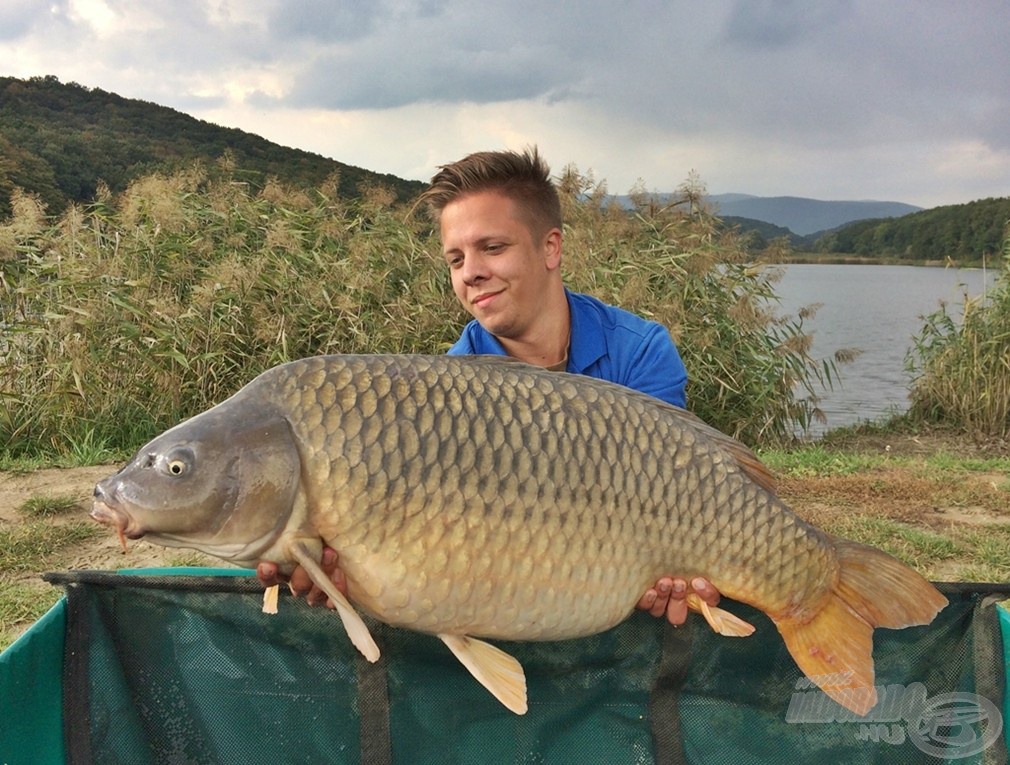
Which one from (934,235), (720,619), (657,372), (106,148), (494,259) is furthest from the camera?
(934,235)

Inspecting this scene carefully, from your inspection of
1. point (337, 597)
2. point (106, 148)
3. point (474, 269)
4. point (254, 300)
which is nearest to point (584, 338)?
point (474, 269)

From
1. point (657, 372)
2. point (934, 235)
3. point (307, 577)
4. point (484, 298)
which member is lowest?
point (307, 577)

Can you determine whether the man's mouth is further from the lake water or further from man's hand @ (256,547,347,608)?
the lake water

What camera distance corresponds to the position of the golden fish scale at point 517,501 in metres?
1.21

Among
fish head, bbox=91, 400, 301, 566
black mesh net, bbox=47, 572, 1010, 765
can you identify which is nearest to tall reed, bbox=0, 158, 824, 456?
black mesh net, bbox=47, 572, 1010, 765

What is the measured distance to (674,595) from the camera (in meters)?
1.40

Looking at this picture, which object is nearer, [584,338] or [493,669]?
[493,669]

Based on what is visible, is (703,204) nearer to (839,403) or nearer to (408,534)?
(839,403)

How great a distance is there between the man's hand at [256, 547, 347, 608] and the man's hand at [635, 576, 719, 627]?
1.59ft

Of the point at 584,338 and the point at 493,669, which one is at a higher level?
the point at 584,338

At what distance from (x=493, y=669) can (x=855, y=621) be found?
1.95ft

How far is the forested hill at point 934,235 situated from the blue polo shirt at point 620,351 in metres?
5.14

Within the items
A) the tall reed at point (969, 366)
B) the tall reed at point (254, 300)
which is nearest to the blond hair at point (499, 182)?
the tall reed at point (254, 300)

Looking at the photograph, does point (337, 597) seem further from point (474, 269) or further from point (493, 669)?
point (474, 269)
